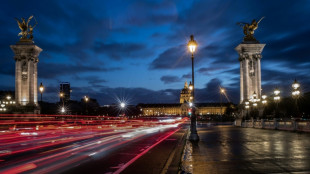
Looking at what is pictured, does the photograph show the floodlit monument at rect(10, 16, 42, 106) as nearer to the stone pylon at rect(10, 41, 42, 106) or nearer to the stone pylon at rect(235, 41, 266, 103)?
the stone pylon at rect(10, 41, 42, 106)

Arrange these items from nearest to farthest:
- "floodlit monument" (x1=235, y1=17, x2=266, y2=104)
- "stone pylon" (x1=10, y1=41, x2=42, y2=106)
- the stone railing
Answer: the stone railing, "floodlit monument" (x1=235, y1=17, x2=266, y2=104), "stone pylon" (x1=10, y1=41, x2=42, y2=106)

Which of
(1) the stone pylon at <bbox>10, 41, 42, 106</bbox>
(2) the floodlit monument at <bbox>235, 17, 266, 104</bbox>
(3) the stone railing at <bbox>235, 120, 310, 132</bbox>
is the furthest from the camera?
(1) the stone pylon at <bbox>10, 41, 42, 106</bbox>

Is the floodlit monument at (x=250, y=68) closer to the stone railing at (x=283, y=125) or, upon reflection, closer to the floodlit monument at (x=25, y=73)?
the stone railing at (x=283, y=125)

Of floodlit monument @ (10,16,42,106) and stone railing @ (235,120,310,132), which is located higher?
floodlit monument @ (10,16,42,106)

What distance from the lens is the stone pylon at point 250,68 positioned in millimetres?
58969

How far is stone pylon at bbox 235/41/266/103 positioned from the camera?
193 feet

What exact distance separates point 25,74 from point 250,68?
41.2 m

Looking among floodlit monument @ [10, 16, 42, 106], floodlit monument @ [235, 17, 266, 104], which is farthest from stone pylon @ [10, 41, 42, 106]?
floodlit monument @ [235, 17, 266, 104]

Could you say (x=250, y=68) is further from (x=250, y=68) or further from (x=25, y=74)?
(x=25, y=74)

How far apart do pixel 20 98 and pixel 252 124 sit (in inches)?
1649

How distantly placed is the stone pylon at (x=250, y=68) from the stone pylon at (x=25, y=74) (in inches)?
1528

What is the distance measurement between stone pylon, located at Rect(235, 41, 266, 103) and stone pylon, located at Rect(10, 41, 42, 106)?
3882cm

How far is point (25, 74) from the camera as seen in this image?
63.8m

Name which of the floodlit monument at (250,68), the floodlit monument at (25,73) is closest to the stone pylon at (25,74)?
the floodlit monument at (25,73)
